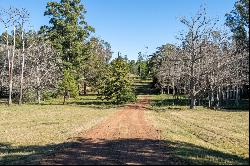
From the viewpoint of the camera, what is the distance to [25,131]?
1233 inches

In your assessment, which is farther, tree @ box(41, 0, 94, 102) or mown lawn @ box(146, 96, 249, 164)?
tree @ box(41, 0, 94, 102)

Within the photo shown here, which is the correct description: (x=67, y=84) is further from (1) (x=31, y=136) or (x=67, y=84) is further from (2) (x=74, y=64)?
(1) (x=31, y=136)

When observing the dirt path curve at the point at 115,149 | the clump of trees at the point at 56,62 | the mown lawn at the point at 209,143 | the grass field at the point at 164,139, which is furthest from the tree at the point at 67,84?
the dirt path curve at the point at 115,149

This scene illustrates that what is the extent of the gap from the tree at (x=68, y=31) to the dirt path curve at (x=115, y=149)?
47.1 m

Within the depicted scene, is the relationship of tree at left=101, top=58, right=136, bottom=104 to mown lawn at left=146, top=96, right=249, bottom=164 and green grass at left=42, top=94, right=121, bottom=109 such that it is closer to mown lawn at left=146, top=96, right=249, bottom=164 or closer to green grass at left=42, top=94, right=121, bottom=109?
green grass at left=42, top=94, right=121, bottom=109

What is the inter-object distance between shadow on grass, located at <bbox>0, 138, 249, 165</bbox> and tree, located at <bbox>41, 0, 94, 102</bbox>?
173 ft

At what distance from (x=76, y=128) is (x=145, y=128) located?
5366 millimetres

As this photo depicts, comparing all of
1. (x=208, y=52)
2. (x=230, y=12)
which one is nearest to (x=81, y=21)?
(x=208, y=52)

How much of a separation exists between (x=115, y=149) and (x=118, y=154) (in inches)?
65.6

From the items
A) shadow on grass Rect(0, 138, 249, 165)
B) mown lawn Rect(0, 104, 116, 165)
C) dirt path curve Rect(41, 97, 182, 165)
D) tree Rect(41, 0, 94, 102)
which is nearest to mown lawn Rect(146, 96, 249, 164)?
shadow on grass Rect(0, 138, 249, 165)

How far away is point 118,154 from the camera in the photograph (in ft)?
63.0

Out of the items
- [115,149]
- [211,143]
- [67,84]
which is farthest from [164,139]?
[67,84]

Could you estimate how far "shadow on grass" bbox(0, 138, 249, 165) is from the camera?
17.3 metres

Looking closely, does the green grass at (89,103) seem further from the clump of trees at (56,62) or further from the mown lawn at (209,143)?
the mown lawn at (209,143)
